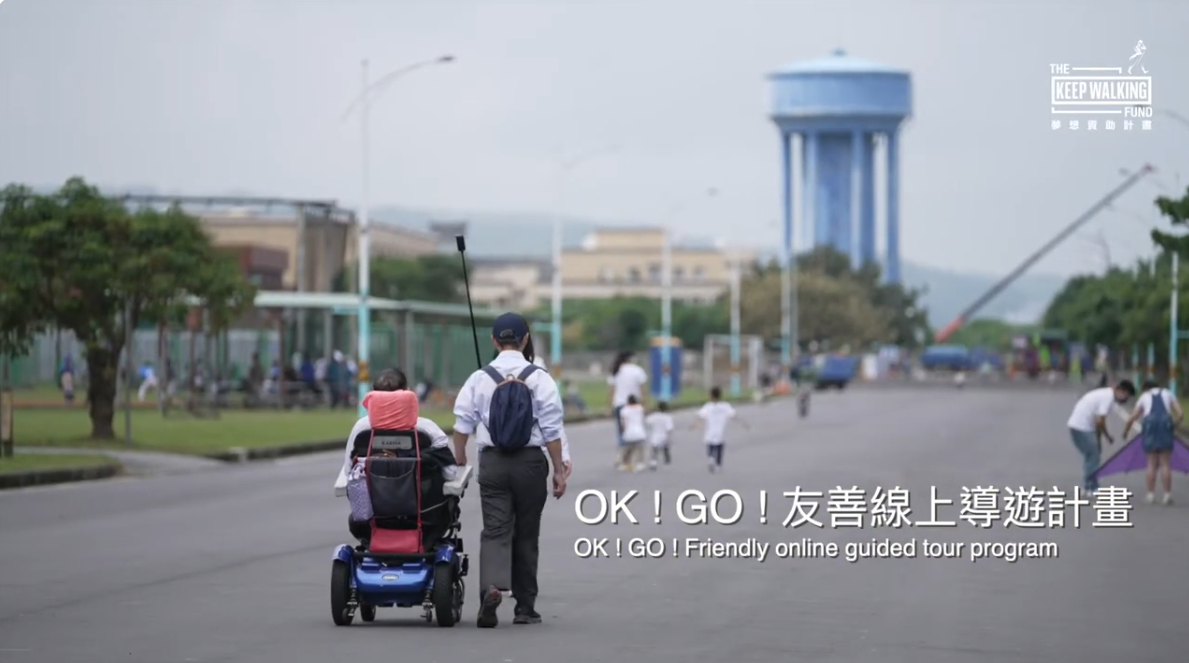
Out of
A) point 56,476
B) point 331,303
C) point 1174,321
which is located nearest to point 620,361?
point 56,476

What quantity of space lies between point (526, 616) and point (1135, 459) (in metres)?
14.5

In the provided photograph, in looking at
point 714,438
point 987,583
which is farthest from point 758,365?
point 987,583

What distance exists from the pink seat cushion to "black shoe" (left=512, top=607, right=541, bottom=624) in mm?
1208

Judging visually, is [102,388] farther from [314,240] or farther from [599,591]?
[314,240]

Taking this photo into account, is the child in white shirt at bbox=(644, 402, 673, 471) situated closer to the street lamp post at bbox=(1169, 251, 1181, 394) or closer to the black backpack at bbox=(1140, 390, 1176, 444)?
the black backpack at bbox=(1140, 390, 1176, 444)

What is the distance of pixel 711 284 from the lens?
179000 mm

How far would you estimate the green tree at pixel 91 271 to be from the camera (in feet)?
111

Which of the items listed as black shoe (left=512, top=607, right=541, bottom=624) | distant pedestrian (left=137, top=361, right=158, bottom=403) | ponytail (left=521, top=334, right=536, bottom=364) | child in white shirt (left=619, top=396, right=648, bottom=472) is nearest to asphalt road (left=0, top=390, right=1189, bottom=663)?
black shoe (left=512, top=607, right=541, bottom=624)

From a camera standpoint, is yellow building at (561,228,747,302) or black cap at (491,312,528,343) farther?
yellow building at (561,228,747,302)

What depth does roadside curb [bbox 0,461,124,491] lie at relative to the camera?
26.2 m

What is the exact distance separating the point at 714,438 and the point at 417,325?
3860cm

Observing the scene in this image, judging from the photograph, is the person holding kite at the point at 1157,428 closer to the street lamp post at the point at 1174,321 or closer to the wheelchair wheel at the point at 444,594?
the wheelchair wheel at the point at 444,594

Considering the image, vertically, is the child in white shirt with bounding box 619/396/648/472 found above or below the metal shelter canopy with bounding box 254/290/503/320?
below

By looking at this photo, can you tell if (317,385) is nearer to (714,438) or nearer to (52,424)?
(52,424)
